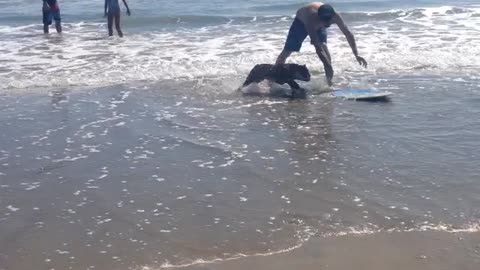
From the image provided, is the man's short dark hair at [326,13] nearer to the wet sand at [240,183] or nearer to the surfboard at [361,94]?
the surfboard at [361,94]

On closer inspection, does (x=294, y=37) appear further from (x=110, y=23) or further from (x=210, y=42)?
(x=110, y=23)

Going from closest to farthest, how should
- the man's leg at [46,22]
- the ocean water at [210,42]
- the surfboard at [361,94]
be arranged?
the surfboard at [361,94]
the ocean water at [210,42]
the man's leg at [46,22]

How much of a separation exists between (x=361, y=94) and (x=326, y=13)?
112cm

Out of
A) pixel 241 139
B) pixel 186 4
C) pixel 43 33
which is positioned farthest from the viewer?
pixel 186 4

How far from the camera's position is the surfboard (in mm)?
8180

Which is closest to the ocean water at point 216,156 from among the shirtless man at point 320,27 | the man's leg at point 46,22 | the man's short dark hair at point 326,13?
the shirtless man at point 320,27

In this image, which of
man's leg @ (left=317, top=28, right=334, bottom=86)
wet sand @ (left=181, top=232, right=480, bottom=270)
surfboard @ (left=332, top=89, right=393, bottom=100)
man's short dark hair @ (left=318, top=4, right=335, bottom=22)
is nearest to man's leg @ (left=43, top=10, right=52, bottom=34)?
man's leg @ (left=317, top=28, right=334, bottom=86)

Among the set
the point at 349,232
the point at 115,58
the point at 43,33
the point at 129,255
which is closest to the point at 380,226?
the point at 349,232

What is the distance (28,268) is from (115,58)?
8.27 metres

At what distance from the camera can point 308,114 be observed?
304 inches

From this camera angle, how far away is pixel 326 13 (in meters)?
8.65

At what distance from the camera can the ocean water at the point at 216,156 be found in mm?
4492

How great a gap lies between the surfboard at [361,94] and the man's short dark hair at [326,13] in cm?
91

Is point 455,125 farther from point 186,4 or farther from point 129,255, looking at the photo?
Answer: point 186,4
